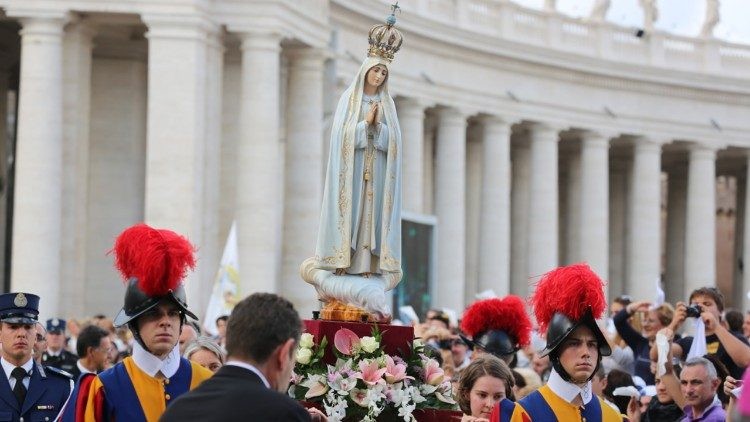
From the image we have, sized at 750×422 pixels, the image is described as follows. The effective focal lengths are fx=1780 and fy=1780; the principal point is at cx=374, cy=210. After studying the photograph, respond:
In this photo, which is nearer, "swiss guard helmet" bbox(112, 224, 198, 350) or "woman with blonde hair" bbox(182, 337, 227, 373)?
"swiss guard helmet" bbox(112, 224, 198, 350)

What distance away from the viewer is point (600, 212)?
281 feet

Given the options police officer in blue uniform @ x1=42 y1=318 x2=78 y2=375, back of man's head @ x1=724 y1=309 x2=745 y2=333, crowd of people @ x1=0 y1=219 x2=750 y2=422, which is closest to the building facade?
police officer in blue uniform @ x1=42 y1=318 x2=78 y2=375

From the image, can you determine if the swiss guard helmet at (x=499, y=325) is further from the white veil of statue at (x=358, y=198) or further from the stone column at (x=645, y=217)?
the stone column at (x=645, y=217)

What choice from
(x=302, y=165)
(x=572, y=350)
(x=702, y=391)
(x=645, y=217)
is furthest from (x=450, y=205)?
(x=572, y=350)

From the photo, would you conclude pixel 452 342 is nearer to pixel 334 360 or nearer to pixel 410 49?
pixel 334 360

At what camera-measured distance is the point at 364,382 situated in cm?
1630

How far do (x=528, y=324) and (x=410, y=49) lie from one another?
54.7 meters

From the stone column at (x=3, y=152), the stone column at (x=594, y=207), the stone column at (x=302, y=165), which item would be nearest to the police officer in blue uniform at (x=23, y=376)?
the stone column at (x=302, y=165)

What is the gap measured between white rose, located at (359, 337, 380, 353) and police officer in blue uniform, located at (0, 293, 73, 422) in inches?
108

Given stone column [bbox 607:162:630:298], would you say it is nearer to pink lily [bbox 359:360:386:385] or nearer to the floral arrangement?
the floral arrangement

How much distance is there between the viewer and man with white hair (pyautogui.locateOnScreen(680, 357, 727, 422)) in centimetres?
1639

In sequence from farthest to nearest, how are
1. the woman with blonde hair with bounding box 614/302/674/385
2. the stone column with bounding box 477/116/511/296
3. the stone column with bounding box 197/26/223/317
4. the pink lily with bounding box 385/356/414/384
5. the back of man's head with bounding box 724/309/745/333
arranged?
the stone column with bounding box 477/116/511/296 < the stone column with bounding box 197/26/223/317 < the woman with blonde hair with bounding box 614/302/674/385 < the back of man's head with bounding box 724/309/745/333 < the pink lily with bounding box 385/356/414/384

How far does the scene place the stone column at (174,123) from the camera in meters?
52.1

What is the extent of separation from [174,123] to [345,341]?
36.2 metres
